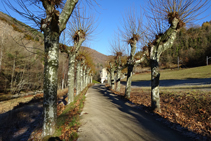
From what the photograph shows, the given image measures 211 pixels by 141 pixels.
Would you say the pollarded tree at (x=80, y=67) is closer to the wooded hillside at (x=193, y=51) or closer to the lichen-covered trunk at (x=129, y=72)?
the lichen-covered trunk at (x=129, y=72)

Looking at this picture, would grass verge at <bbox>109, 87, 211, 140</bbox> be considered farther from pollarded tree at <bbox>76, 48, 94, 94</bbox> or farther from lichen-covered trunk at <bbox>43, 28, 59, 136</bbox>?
pollarded tree at <bbox>76, 48, 94, 94</bbox>

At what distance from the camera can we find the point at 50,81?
421cm

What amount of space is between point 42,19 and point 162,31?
23.4ft

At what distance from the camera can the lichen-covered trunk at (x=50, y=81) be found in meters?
4.16

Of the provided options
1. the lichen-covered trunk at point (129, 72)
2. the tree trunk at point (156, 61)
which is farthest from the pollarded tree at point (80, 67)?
the tree trunk at point (156, 61)

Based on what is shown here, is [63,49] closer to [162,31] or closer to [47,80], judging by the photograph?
[47,80]

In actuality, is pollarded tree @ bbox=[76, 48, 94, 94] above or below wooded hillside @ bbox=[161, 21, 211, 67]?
below

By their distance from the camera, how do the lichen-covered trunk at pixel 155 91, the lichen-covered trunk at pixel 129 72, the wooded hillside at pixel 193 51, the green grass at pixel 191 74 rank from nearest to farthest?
the lichen-covered trunk at pixel 155 91, the lichen-covered trunk at pixel 129 72, the green grass at pixel 191 74, the wooded hillside at pixel 193 51

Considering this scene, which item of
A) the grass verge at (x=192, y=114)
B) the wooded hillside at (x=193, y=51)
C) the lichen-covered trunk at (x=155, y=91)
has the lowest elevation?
the grass verge at (x=192, y=114)

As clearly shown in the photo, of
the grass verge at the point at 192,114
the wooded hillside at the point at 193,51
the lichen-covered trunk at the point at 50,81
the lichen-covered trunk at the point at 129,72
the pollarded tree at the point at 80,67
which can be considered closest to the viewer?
the lichen-covered trunk at the point at 50,81

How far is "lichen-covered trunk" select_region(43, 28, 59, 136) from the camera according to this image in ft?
13.6

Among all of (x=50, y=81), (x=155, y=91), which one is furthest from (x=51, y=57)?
(x=155, y=91)

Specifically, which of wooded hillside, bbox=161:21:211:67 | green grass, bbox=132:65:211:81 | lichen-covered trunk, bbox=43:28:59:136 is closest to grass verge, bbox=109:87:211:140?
lichen-covered trunk, bbox=43:28:59:136

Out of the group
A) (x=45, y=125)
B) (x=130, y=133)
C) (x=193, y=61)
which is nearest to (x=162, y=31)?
(x=130, y=133)
